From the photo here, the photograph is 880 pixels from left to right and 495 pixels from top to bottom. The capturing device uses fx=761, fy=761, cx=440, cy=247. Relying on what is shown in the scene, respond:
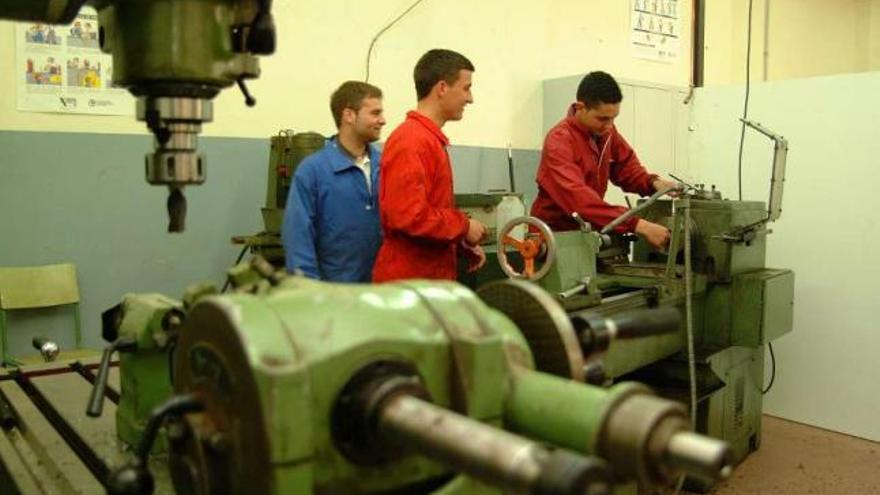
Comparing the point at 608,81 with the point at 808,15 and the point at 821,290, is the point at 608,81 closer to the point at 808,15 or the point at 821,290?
the point at 821,290

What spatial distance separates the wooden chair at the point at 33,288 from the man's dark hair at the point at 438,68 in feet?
4.08

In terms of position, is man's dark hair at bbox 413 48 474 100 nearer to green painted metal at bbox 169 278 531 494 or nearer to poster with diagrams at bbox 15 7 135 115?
poster with diagrams at bbox 15 7 135 115

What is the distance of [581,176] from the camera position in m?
2.45

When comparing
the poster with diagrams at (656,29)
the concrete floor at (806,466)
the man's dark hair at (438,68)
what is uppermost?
the poster with diagrams at (656,29)

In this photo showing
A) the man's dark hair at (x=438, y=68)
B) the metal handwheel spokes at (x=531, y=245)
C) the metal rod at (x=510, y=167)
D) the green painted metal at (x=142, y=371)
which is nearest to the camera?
the green painted metal at (x=142, y=371)

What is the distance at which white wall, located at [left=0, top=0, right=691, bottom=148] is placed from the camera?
2660 millimetres

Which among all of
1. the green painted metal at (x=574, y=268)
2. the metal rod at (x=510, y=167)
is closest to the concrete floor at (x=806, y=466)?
the green painted metal at (x=574, y=268)

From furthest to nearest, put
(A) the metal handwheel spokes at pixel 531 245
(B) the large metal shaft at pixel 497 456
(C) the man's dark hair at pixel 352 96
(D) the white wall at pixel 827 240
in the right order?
(D) the white wall at pixel 827 240 → (C) the man's dark hair at pixel 352 96 → (A) the metal handwheel spokes at pixel 531 245 → (B) the large metal shaft at pixel 497 456

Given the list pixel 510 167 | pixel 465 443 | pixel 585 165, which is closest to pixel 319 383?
pixel 465 443

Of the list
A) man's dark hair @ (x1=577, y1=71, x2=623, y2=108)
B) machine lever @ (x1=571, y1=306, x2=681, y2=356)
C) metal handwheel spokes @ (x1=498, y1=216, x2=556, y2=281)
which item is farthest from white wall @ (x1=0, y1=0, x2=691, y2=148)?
machine lever @ (x1=571, y1=306, x2=681, y2=356)

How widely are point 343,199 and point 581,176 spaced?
78 centimetres

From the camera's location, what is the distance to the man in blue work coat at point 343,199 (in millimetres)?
2191

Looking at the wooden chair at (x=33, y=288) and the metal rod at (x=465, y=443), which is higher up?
the metal rod at (x=465, y=443)

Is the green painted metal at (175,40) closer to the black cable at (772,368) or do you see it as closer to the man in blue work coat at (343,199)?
the man in blue work coat at (343,199)
